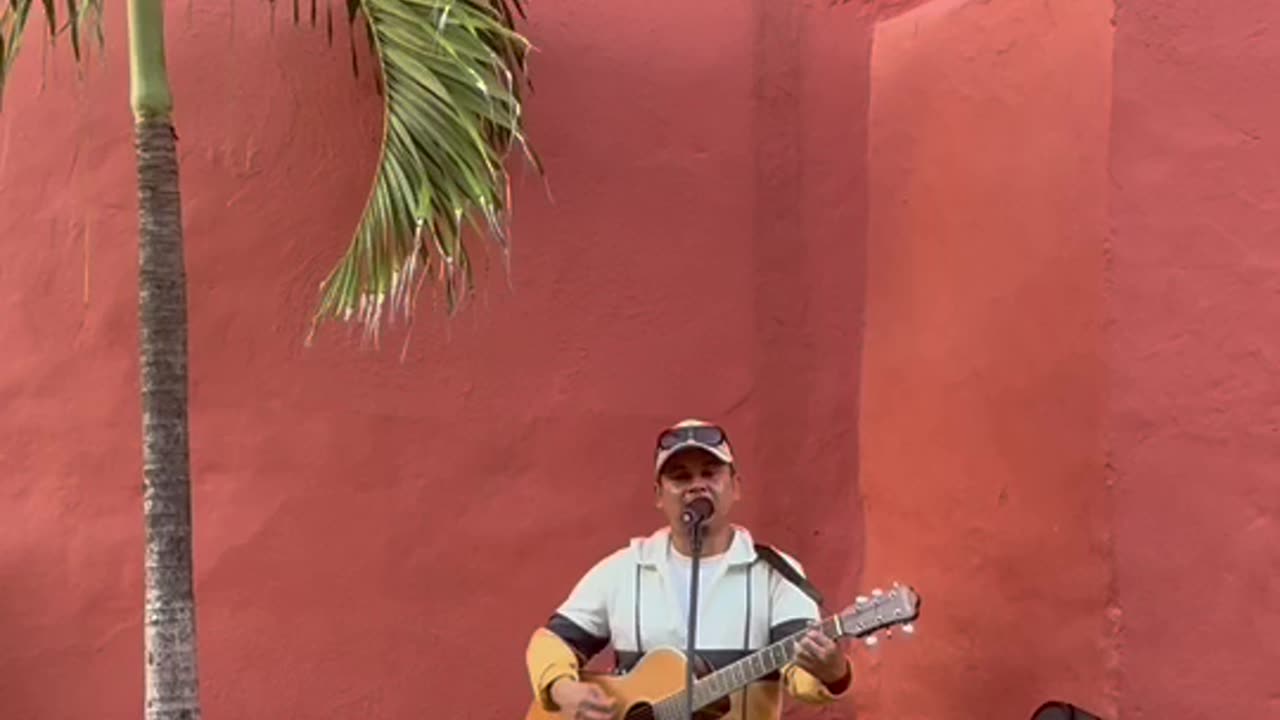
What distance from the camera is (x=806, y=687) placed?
3631 millimetres

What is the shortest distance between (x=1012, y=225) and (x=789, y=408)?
97cm

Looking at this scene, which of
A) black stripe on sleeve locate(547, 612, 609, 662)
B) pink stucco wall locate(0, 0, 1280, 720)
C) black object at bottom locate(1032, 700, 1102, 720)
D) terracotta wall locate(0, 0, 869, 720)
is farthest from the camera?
terracotta wall locate(0, 0, 869, 720)

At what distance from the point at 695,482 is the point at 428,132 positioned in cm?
109

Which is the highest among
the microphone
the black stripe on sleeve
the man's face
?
the man's face

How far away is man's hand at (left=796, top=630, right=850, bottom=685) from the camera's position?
3.51m

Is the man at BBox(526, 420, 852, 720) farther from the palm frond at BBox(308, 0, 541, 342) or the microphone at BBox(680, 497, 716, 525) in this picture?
the palm frond at BBox(308, 0, 541, 342)

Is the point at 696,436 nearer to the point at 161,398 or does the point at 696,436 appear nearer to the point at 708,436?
the point at 708,436

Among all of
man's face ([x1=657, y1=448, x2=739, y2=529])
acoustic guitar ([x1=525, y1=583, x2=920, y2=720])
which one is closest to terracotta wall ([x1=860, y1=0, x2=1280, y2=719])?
acoustic guitar ([x1=525, y1=583, x2=920, y2=720])

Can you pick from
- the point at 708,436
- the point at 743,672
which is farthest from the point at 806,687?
the point at 708,436

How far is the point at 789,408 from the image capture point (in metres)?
4.98

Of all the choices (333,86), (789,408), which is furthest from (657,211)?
(333,86)

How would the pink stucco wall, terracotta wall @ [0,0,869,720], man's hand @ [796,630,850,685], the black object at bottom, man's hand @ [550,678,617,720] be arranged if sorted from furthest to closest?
terracotta wall @ [0,0,869,720] < the pink stucco wall < the black object at bottom < man's hand @ [550,678,617,720] < man's hand @ [796,630,850,685]

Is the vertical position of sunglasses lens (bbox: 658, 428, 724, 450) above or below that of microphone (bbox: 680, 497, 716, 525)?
above

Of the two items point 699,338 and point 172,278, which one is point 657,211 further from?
point 172,278
